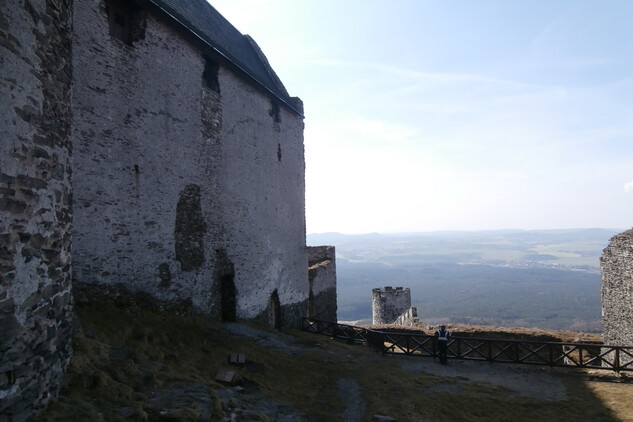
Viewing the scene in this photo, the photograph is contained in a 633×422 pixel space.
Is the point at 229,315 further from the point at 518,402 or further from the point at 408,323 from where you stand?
the point at 408,323

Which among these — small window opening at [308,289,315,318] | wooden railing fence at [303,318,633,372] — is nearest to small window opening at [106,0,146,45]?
wooden railing fence at [303,318,633,372]

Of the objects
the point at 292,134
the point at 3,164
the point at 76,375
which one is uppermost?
the point at 292,134

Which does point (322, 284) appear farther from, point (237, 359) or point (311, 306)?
point (237, 359)

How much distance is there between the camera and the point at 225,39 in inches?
653

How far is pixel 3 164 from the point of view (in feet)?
15.7

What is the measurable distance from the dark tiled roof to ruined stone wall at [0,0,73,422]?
624 centimetres

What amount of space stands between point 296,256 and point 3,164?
15.5 metres

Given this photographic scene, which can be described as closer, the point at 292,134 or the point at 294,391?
the point at 294,391

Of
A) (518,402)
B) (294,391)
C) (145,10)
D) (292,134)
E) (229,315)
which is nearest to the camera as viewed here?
(294,391)

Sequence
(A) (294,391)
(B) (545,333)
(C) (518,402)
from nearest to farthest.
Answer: (A) (294,391) → (C) (518,402) → (B) (545,333)

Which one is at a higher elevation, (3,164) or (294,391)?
(3,164)

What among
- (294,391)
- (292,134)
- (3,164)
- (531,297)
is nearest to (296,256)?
(292,134)

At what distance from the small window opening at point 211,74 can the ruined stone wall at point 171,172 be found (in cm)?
4

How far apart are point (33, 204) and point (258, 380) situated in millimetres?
6275
